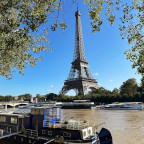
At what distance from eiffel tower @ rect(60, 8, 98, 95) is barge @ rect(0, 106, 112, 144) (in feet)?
237

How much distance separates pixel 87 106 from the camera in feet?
251

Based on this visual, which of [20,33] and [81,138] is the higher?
[20,33]

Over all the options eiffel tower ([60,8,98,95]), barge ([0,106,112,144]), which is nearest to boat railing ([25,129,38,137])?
barge ([0,106,112,144])

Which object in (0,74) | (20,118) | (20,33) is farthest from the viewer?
(20,118)

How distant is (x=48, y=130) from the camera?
50.7 feet

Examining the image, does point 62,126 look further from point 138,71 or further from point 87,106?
point 87,106

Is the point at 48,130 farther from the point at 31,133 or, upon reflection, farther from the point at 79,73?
the point at 79,73

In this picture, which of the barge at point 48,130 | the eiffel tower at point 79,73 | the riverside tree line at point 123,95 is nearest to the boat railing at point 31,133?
the barge at point 48,130

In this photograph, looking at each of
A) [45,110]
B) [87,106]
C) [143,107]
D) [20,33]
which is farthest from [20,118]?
[87,106]

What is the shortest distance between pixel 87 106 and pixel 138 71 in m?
68.3

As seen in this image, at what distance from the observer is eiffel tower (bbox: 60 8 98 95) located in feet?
301

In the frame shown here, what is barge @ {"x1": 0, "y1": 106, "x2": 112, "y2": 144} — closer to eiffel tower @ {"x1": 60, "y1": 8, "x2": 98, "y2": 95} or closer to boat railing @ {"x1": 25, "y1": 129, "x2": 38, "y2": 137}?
boat railing @ {"x1": 25, "y1": 129, "x2": 38, "y2": 137}

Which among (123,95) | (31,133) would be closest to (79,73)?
(123,95)

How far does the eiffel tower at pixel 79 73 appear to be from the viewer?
91688 millimetres
